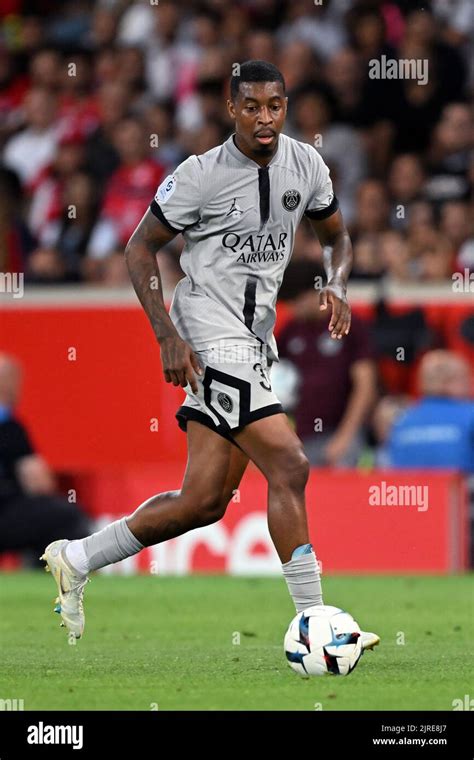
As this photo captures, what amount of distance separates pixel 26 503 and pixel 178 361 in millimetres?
5964

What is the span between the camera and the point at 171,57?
17.6 m

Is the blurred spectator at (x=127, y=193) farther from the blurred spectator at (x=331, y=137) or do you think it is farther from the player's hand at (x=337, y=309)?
the player's hand at (x=337, y=309)

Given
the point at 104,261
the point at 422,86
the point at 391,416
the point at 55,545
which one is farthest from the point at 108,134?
Result: the point at 55,545

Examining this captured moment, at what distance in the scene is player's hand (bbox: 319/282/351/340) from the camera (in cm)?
710

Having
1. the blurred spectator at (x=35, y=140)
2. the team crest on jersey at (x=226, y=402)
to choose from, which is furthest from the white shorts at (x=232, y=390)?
the blurred spectator at (x=35, y=140)

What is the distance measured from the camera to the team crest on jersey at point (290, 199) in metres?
7.28

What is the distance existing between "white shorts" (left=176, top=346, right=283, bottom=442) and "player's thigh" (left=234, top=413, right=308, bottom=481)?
47mm

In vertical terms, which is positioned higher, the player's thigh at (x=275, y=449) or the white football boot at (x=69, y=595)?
the player's thigh at (x=275, y=449)

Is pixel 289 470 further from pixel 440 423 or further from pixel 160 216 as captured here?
pixel 440 423

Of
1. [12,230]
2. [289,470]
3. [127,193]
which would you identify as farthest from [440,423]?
[289,470]

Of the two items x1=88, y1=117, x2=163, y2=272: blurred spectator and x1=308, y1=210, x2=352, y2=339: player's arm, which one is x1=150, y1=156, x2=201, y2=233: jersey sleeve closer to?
x1=308, y1=210, x2=352, y2=339: player's arm

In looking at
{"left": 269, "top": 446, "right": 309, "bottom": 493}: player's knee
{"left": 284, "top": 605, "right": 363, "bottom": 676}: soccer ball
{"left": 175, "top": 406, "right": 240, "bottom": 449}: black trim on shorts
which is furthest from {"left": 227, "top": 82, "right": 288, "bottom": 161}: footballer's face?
{"left": 284, "top": 605, "right": 363, "bottom": 676}: soccer ball

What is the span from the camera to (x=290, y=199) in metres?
7.30

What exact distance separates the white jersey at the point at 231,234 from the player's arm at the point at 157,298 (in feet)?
0.29
